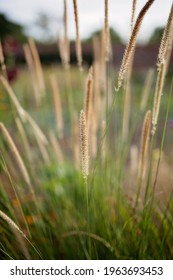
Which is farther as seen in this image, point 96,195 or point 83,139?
point 96,195

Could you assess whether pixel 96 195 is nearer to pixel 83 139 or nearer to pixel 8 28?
pixel 83 139

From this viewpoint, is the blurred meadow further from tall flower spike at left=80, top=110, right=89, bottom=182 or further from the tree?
the tree

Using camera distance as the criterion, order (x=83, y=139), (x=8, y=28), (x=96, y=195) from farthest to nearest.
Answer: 1. (x=8, y=28)
2. (x=96, y=195)
3. (x=83, y=139)

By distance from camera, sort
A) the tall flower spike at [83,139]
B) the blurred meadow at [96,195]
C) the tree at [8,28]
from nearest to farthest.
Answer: the tall flower spike at [83,139] < the blurred meadow at [96,195] < the tree at [8,28]

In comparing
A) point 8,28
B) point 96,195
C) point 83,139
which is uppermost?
point 83,139

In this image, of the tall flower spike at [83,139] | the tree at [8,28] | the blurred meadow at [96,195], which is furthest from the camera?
the tree at [8,28]

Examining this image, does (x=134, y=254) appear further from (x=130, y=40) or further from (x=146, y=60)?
(x=146, y=60)

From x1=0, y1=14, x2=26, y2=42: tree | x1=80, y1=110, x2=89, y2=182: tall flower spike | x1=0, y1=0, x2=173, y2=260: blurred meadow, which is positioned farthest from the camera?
x1=0, y1=14, x2=26, y2=42: tree

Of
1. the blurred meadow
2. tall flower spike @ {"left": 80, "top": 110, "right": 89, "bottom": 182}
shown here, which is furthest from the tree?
tall flower spike @ {"left": 80, "top": 110, "right": 89, "bottom": 182}

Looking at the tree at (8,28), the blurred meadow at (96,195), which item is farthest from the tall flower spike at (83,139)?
the tree at (8,28)

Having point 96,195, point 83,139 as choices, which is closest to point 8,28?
point 96,195

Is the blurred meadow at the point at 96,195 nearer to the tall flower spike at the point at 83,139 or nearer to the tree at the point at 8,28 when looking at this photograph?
the tall flower spike at the point at 83,139

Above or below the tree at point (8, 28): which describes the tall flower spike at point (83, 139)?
above
